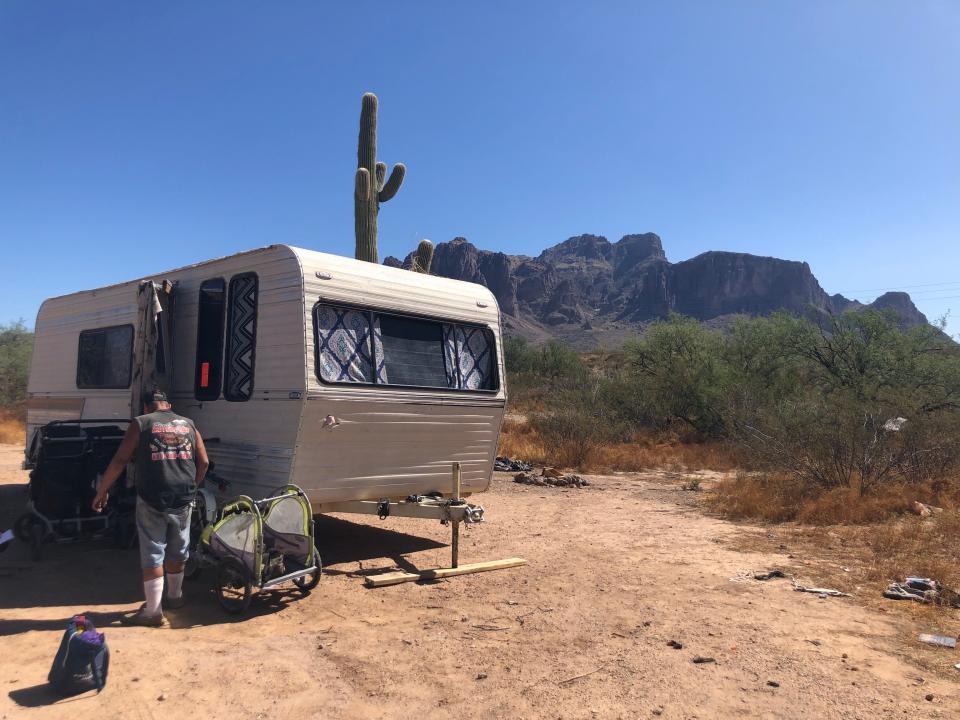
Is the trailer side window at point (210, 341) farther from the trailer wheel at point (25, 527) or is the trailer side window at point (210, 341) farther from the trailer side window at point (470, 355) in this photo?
the trailer side window at point (470, 355)

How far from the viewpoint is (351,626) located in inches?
200

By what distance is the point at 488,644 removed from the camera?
4.71m

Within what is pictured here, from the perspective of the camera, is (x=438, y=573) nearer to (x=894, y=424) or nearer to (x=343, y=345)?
(x=343, y=345)

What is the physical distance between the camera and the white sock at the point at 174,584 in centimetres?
519

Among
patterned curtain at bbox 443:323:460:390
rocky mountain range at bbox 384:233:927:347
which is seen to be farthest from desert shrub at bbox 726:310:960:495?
rocky mountain range at bbox 384:233:927:347

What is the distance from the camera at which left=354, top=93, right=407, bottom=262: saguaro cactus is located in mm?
11648

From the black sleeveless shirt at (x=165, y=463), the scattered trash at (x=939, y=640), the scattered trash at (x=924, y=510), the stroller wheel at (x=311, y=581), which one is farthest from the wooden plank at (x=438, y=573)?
the scattered trash at (x=924, y=510)

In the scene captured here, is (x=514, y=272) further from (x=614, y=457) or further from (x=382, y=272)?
(x=382, y=272)

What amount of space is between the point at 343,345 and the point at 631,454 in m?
11.0

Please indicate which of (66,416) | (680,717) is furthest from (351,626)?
(66,416)

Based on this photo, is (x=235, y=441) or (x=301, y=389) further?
(x=235, y=441)

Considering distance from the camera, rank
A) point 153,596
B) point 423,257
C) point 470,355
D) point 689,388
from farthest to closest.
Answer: point 689,388
point 423,257
point 470,355
point 153,596

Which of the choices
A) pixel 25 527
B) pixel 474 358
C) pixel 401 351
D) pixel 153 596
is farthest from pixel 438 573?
pixel 25 527

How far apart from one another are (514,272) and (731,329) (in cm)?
9946
